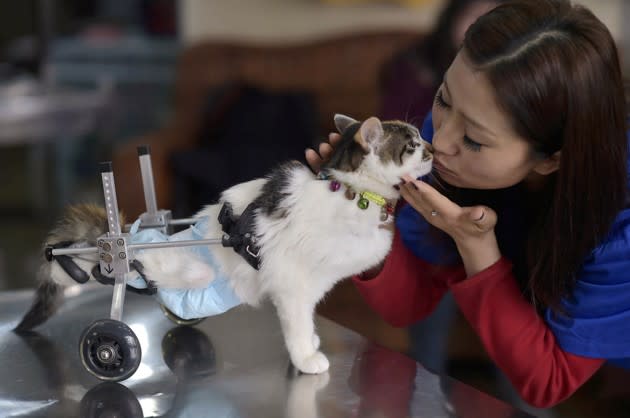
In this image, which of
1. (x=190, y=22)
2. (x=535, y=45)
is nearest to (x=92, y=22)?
(x=190, y=22)

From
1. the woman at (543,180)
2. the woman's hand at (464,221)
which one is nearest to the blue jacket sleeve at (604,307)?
the woman at (543,180)

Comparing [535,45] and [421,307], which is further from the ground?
[535,45]

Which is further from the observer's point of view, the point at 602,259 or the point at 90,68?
the point at 90,68

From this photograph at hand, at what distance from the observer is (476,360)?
8.16 feet

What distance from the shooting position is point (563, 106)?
93cm

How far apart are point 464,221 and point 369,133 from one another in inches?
7.1

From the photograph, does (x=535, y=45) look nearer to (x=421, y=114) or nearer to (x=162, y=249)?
(x=162, y=249)

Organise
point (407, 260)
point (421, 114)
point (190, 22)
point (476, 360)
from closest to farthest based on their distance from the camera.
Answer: point (407, 260)
point (421, 114)
point (476, 360)
point (190, 22)

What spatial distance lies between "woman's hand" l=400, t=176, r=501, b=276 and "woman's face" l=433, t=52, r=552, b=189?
44mm

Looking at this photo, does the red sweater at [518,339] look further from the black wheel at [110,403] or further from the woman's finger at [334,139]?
the black wheel at [110,403]

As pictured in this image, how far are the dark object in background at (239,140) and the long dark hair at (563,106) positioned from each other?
5.24 ft

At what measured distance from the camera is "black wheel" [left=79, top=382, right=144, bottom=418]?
0.88 meters

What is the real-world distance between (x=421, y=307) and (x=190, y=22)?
2701 millimetres

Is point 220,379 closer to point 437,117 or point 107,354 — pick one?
point 107,354
